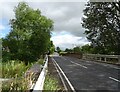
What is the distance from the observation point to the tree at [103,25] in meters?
43.4

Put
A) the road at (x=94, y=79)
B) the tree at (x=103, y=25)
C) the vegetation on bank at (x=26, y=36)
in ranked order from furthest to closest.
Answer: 1. the vegetation on bank at (x=26, y=36)
2. the tree at (x=103, y=25)
3. the road at (x=94, y=79)

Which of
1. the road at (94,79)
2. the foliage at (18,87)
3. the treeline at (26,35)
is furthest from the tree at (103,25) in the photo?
the foliage at (18,87)

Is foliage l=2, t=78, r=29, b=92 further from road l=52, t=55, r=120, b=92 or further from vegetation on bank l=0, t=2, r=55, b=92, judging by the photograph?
vegetation on bank l=0, t=2, r=55, b=92

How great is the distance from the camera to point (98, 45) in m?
46.2

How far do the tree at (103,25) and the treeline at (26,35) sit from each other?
989cm

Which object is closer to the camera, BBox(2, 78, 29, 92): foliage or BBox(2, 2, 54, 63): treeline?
BBox(2, 78, 29, 92): foliage

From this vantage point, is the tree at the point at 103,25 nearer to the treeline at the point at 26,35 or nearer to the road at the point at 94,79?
the treeline at the point at 26,35

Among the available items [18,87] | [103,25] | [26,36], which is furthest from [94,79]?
[26,36]

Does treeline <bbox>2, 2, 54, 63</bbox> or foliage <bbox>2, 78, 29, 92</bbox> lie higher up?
treeline <bbox>2, 2, 54, 63</bbox>

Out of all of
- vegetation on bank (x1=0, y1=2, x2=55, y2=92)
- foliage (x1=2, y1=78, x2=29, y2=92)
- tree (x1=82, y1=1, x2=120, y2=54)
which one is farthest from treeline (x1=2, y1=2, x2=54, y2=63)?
foliage (x1=2, y1=78, x2=29, y2=92)

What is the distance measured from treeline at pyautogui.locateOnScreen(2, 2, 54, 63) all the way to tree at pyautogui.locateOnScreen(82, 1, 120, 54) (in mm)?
9892

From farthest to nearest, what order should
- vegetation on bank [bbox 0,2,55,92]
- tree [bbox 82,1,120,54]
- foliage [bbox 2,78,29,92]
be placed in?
vegetation on bank [bbox 0,2,55,92] < tree [bbox 82,1,120,54] < foliage [bbox 2,78,29,92]

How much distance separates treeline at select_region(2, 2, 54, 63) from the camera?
52.9 meters

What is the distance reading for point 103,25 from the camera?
4503 centimetres
